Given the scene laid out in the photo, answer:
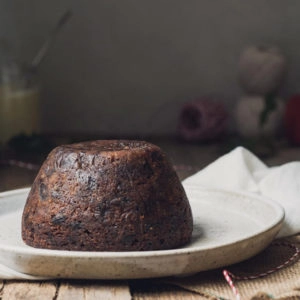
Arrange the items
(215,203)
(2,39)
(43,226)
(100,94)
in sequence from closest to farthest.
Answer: (43,226) → (215,203) → (2,39) → (100,94)

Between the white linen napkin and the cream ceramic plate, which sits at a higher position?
the cream ceramic plate

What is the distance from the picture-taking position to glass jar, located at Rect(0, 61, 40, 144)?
8.15ft

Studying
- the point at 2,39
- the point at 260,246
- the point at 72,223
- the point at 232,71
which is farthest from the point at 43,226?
the point at 232,71

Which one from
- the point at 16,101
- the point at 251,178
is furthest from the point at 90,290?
the point at 16,101

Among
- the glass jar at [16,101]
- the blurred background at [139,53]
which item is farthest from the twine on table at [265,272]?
the blurred background at [139,53]

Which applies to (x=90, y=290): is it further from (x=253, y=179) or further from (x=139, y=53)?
(x=139, y=53)

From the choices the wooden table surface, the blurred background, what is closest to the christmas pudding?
the wooden table surface

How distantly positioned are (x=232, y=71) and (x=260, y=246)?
1701 millimetres

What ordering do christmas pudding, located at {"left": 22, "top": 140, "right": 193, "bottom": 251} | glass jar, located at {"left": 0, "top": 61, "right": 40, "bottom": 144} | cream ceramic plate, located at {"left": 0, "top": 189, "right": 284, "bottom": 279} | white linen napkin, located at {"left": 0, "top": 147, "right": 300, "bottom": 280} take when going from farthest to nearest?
glass jar, located at {"left": 0, "top": 61, "right": 40, "bottom": 144}
white linen napkin, located at {"left": 0, "top": 147, "right": 300, "bottom": 280}
christmas pudding, located at {"left": 22, "top": 140, "right": 193, "bottom": 251}
cream ceramic plate, located at {"left": 0, "top": 189, "right": 284, "bottom": 279}

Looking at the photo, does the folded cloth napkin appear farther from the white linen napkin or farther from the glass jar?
the glass jar

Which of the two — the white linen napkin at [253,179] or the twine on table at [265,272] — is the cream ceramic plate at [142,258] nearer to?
the twine on table at [265,272]

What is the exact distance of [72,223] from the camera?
1224mm

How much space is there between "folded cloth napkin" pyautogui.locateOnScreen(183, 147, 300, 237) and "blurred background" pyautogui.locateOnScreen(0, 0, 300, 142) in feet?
3.64

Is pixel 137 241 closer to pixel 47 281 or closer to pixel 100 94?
pixel 47 281
